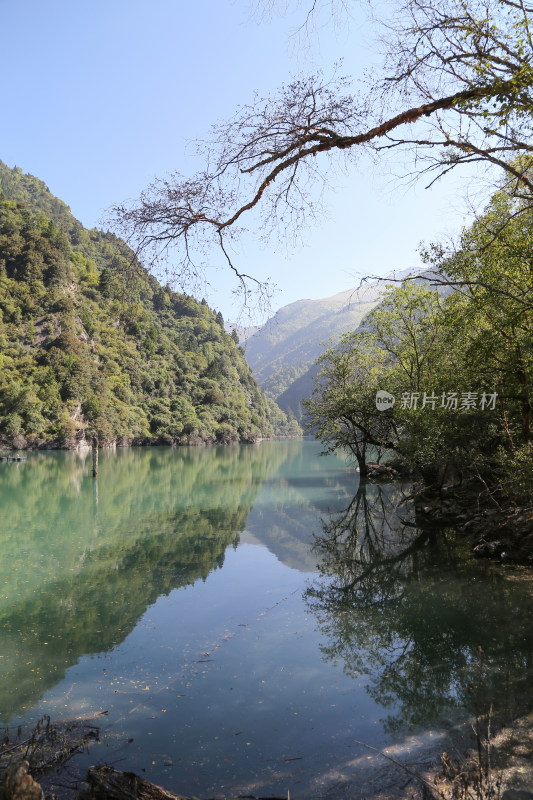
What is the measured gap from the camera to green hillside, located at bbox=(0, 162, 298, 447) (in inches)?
2373

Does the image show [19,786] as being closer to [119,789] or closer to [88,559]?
[119,789]

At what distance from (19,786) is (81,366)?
67.6 meters

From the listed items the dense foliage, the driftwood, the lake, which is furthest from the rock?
the dense foliage

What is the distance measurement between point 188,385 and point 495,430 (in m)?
85.4

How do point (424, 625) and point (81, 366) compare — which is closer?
point (424, 625)

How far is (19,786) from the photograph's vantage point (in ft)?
10.6

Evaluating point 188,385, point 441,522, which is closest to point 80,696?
point 441,522

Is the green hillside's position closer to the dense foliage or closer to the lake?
the dense foliage

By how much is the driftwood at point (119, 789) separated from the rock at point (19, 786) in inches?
10.8

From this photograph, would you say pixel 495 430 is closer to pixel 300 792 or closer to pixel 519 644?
pixel 519 644

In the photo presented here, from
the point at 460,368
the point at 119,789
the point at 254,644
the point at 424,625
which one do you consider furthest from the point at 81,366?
the point at 119,789

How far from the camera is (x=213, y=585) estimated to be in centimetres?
990

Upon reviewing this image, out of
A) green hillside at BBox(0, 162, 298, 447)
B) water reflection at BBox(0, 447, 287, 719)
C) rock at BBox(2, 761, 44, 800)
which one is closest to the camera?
rock at BBox(2, 761, 44, 800)

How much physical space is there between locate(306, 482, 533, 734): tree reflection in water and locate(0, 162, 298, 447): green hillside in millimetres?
37264
